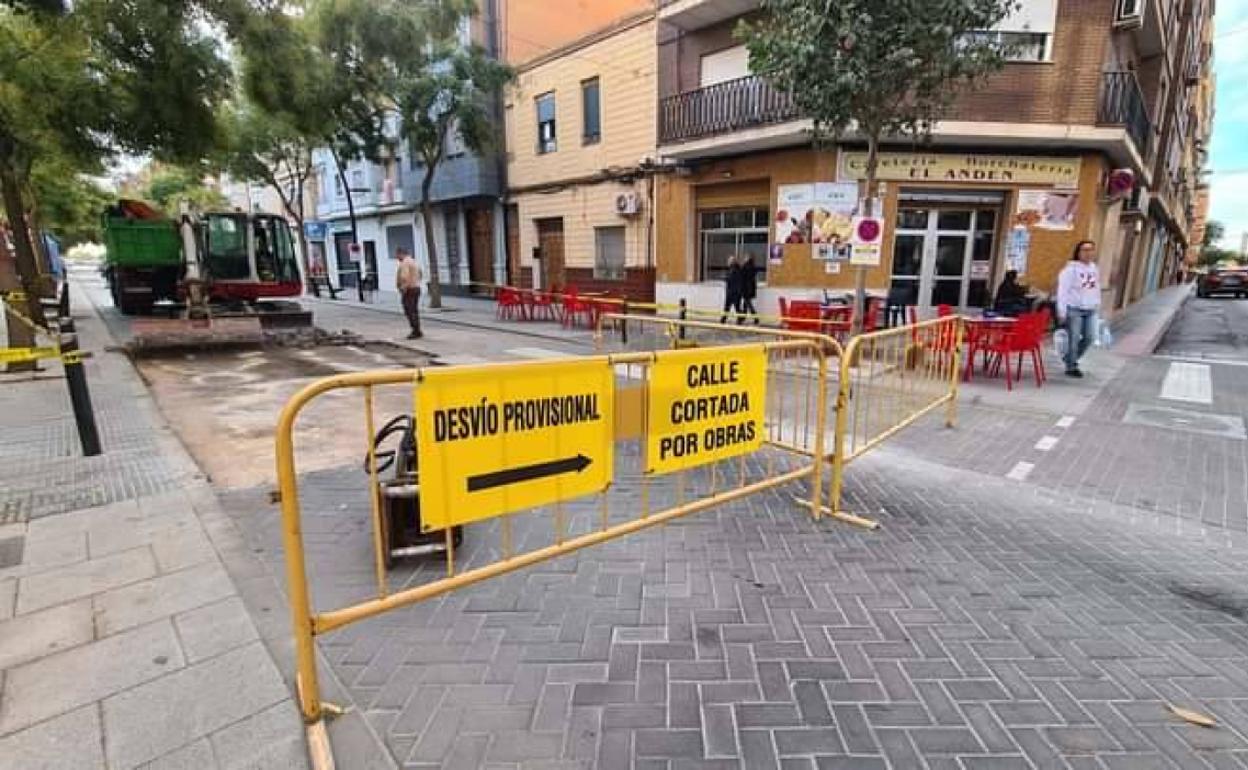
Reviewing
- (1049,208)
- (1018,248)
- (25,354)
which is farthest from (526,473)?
(1049,208)

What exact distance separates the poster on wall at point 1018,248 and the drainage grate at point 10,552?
1517cm

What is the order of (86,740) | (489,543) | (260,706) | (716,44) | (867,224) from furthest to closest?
(716,44)
(867,224)
(489,543)
(260,706)
(86,740)

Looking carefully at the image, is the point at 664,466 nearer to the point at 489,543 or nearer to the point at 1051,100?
the point at 489,543

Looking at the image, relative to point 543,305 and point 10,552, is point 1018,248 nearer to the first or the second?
point 543,305

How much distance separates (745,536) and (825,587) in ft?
2.19

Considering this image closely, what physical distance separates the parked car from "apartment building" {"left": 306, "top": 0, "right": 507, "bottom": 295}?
34.6 m

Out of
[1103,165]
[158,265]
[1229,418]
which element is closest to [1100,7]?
[1103,165]

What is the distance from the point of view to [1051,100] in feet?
38.9

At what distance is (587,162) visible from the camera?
1867 centimetres

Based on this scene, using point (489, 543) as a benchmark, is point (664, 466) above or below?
above

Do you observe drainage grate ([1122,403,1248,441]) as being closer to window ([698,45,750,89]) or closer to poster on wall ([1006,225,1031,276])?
poster on wall ([1006,225,1031,276])

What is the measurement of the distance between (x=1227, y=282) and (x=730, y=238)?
3010 centimetres

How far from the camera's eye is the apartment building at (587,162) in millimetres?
16812

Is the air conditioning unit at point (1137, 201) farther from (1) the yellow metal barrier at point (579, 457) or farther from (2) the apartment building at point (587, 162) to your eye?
(1) the yellow metal barrier at point (579, 457)
